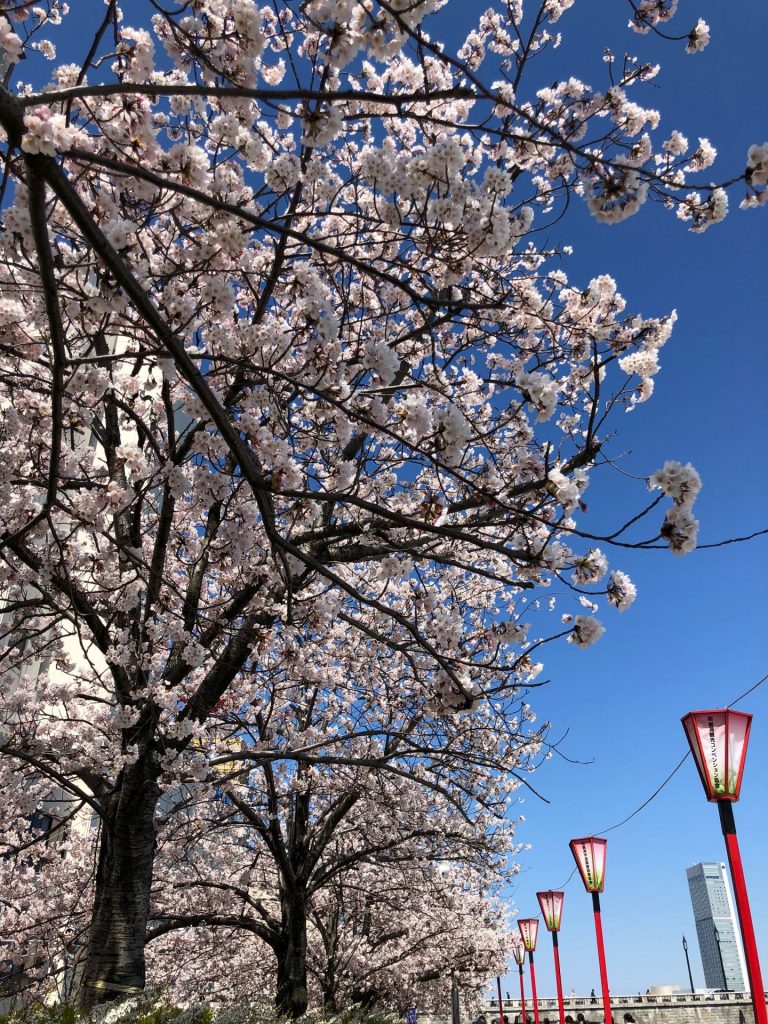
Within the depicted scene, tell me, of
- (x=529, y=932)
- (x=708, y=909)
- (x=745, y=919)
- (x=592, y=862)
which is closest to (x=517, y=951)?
(x=529, y=932)

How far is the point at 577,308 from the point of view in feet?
19.0

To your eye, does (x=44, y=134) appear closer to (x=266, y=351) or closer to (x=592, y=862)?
(x=266, y=351)

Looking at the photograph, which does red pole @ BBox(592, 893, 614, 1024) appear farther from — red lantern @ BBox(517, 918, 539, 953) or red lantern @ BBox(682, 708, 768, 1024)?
red lantern @ BBox(517, 918, 539, 953)

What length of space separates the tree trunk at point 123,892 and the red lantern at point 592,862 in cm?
726

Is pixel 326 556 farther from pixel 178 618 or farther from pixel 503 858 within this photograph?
pixel 503 858

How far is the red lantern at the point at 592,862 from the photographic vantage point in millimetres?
10672

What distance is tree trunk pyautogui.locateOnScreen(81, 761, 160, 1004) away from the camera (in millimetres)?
5301

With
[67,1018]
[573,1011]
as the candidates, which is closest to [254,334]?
[67,1018]

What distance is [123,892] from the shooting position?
18.0ft

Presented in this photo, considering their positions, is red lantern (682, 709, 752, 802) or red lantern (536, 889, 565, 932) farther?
red lantern (536, 889, 565, 932)

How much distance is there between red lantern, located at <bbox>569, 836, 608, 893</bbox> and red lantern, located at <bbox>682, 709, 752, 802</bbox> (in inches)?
247

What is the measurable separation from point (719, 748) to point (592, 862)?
21.5 feet

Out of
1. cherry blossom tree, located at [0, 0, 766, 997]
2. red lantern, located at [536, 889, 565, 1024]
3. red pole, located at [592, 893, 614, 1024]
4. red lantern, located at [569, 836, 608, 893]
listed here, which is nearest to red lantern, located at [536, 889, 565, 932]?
red lantern, located at [536, 889, 565, 1024]

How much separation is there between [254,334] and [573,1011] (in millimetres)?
40288
